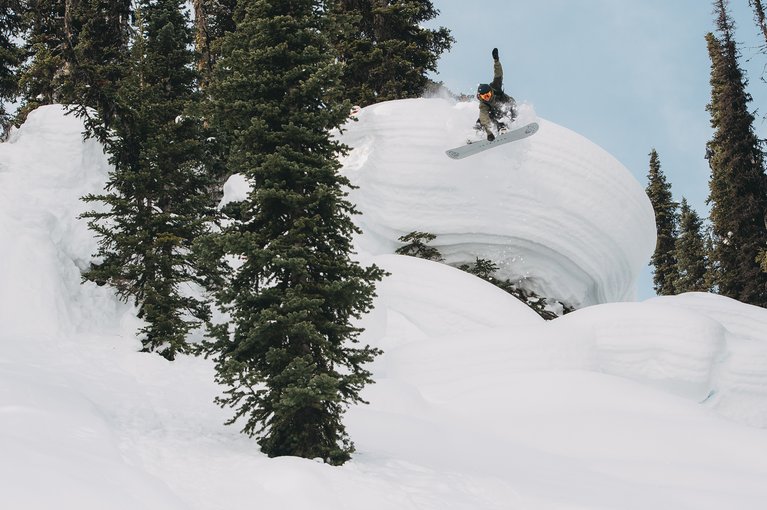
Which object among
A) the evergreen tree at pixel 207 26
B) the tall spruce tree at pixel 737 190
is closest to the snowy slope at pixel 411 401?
the evergreen tree at pixel 207 26

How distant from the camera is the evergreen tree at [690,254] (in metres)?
43.0

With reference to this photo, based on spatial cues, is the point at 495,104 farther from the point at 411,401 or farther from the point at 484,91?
the point at 411,401

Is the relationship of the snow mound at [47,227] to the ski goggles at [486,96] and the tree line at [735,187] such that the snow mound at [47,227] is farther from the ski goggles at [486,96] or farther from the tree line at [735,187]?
the tree line at [735,187]

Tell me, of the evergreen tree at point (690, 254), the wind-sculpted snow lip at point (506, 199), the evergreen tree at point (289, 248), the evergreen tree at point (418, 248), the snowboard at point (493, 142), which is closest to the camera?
the evergreen tree at point (289, 248)

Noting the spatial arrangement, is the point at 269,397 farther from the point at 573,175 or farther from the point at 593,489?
the point at 573,175

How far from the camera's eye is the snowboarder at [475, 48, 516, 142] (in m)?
17.3

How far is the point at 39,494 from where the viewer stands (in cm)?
497

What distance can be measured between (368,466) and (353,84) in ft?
69.9

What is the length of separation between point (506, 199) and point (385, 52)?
32.9 feet

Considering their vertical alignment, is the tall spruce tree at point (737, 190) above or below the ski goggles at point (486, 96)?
above

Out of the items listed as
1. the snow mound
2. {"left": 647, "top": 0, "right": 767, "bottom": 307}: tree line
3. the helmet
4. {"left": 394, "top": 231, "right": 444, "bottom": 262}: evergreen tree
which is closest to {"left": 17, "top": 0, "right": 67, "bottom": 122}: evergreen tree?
the snow mound

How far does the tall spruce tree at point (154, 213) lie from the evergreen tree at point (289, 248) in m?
4.96

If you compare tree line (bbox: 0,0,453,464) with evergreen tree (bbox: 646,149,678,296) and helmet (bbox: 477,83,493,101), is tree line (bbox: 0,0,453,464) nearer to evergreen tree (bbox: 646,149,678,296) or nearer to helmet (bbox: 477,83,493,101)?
helmet (bbox: 477,83,493,101)

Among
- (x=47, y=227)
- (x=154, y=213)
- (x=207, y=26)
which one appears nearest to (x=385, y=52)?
(x=207, y=26)
